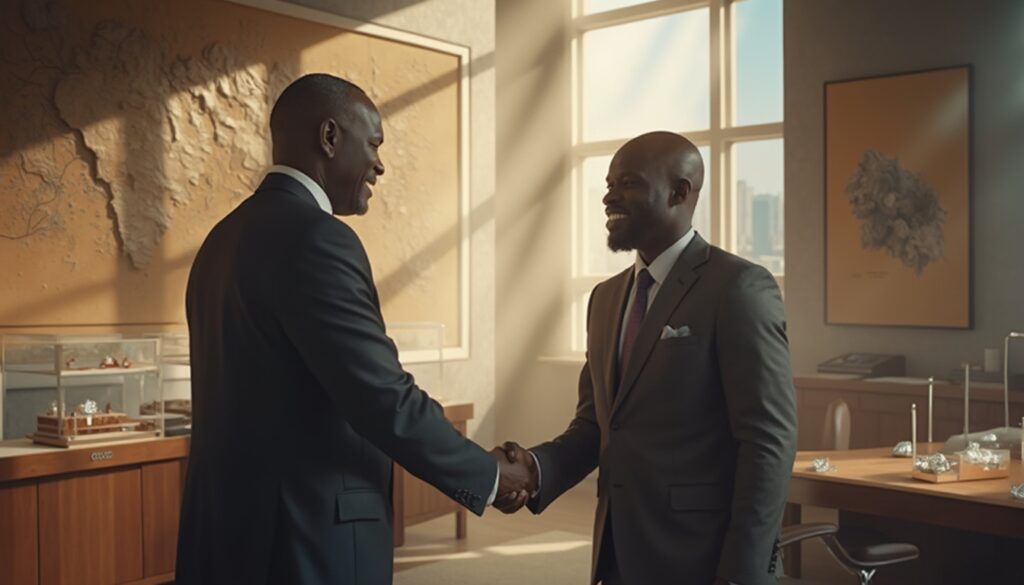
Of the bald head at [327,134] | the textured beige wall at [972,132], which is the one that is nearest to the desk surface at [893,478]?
the bald head at [327,134]

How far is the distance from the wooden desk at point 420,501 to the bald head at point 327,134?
4074 mm

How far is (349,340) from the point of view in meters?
2.39

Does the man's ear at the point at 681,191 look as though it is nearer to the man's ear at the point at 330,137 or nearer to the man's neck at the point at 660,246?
the man's neck at the point at 660,246

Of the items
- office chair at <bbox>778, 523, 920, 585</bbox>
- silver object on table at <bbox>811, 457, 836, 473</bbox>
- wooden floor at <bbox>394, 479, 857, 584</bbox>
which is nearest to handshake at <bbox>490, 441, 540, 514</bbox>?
office chair at <bbox>778, 523, 920, 585</bbox>

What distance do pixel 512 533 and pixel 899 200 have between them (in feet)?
12.0

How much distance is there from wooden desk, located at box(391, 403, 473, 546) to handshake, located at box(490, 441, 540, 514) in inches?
135

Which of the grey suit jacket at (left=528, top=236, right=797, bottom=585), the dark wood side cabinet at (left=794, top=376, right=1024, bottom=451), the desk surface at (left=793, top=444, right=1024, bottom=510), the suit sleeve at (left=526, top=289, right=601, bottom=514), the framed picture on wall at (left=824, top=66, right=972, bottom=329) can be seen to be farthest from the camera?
the framed picture on wall at (left=824, top=66, right=972, bottom=329)

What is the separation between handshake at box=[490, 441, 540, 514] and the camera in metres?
3.00

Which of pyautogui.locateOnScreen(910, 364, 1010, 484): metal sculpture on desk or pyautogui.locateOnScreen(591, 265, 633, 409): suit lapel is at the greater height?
pyautogui.locateOnScreen(591, 265, 633, 409): suit lapel

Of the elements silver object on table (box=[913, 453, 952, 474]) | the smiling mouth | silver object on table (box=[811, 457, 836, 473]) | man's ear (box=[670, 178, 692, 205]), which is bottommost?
silver object on table (box=[811, 457, 836, 473])

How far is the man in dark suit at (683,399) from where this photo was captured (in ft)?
8.13

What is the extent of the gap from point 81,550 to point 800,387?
4924mm

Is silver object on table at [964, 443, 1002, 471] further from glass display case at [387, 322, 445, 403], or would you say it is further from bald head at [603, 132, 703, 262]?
glass display case at [387, 322, 445, 403]

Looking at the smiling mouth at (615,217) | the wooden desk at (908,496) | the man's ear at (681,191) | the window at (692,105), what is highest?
the window at (692,105)
